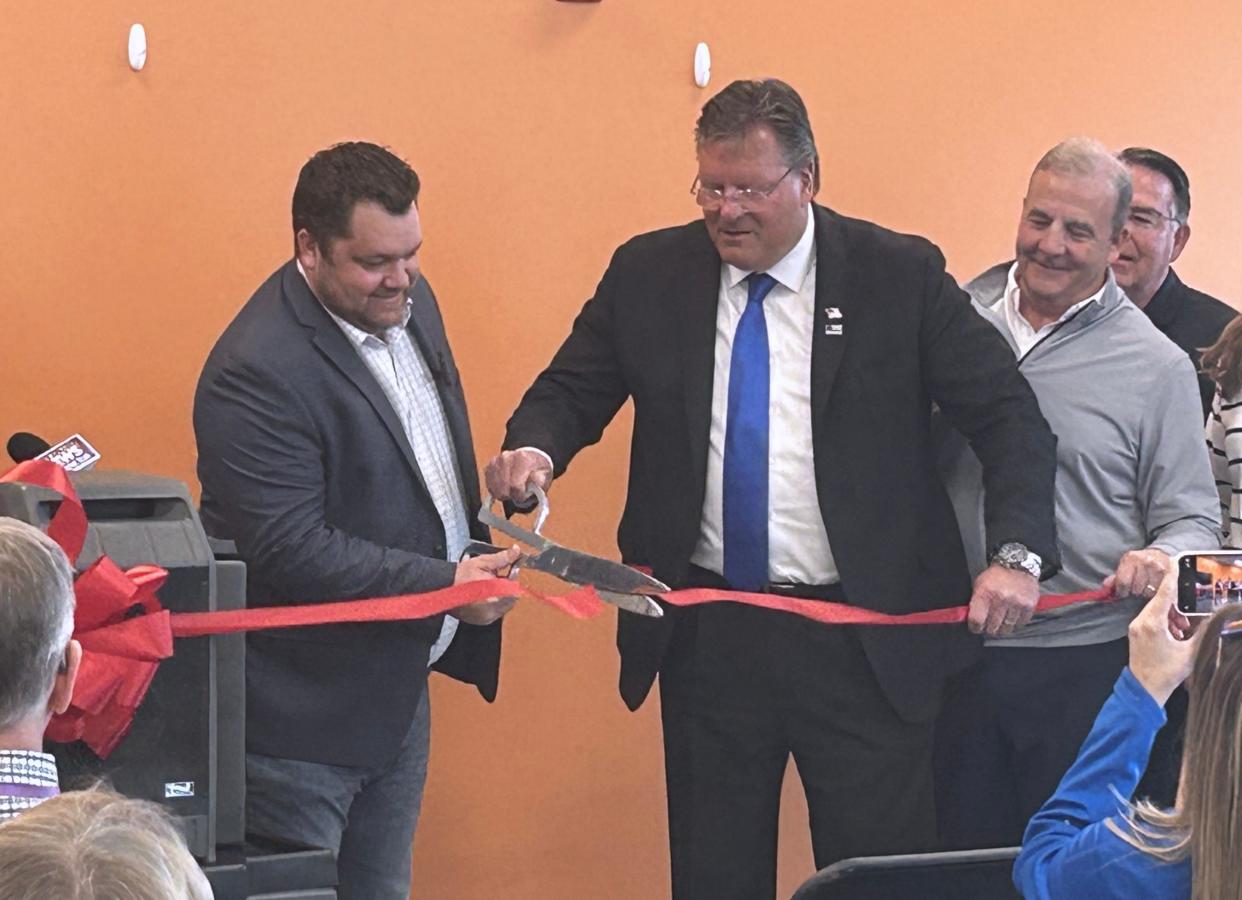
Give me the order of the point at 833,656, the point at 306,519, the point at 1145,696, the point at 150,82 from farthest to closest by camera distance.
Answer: the point at 150,82 < the point at 833,656 < the point at 306,519 < the point at 1145,696

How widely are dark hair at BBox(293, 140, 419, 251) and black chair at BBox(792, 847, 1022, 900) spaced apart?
1243 millimetres

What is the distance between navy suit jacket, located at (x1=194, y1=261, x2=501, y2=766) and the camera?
291 cm

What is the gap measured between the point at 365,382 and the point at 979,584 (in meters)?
1.07

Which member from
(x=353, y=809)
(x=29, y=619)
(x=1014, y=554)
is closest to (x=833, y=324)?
(x=1014, y=554)

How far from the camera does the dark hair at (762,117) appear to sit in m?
3.11

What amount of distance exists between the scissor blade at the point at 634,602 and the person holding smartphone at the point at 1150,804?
0.82 meters

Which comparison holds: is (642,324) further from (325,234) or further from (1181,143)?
(1181,143)

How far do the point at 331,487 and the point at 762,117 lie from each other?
944 mm

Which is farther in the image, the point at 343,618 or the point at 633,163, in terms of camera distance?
the point at 633,163

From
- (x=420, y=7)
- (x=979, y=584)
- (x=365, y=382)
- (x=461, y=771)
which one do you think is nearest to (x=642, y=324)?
(x=365, y=382)

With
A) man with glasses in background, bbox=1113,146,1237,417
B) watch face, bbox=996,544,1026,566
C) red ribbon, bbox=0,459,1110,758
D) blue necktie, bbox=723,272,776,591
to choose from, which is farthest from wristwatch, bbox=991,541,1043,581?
red ribbon, bbox=0,459,1110,758

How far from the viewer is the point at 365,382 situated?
2986 millimetres

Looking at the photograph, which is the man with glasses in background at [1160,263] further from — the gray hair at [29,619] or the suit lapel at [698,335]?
the gray hair at [29,619]

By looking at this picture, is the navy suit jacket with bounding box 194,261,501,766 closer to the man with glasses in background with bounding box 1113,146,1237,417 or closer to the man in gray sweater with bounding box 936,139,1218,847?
the man in gray sweater with bounding box 936,139,1218,847
